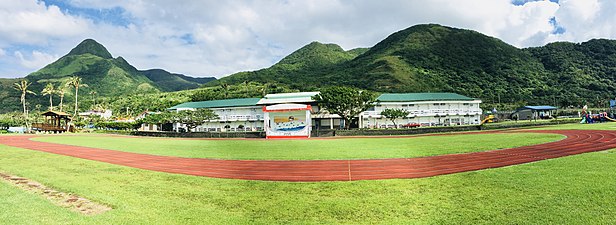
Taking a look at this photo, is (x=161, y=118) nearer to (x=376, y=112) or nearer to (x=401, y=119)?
(x=376, y=112)

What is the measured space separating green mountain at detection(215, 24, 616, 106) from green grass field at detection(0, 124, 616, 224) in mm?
95015

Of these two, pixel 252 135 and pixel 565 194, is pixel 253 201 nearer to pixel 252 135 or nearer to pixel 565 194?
pixel 565 194

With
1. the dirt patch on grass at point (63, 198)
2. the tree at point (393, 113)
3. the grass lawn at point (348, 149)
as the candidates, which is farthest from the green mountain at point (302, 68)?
the dirt patch on grass at point (63, 198)

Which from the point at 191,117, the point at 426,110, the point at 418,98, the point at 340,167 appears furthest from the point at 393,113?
the point at 340,167

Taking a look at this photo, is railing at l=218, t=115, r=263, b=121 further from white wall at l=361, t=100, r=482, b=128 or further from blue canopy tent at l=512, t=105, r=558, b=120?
blue canopy tent at l=512, t=105, r=558, b=120

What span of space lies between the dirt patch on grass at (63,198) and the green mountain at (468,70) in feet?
320

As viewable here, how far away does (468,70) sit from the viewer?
127125 millimetres

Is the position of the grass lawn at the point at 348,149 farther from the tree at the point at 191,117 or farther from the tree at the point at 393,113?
the tree at the point at 191,117

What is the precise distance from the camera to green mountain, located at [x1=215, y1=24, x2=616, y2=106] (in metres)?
107

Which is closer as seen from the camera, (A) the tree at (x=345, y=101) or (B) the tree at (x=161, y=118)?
(A) the tree at (x=345, y=101)

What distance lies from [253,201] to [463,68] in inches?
5352

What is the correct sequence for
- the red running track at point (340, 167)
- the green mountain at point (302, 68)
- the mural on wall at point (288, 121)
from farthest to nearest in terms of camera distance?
the green mountain at point (302, 68) → the mural on wall at point (288, 121) → the red running track at point (340, 167)

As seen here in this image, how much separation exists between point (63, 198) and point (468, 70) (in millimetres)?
136514

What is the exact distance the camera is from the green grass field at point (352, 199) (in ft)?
20.7
